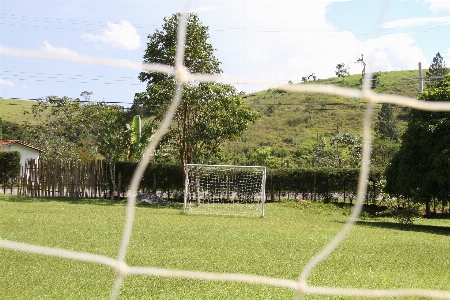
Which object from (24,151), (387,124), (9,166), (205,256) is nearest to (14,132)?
(24,151)

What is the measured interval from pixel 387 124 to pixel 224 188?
23481 mm

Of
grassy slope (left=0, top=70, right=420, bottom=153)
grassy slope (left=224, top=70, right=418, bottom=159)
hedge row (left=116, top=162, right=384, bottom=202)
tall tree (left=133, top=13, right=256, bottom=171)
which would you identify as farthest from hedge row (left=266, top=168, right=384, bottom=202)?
grassy slope (left=224, top=70, right=418, bottom=159)

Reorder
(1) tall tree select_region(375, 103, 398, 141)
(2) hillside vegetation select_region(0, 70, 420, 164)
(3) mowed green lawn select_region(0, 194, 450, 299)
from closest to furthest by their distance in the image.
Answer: (3) mowed green lawn select_region(0, 194, 450, 299), (1) tall tree select_region(375, 103, 398, 141), (2) hillside vegetation select_region(0, 70, 420, 164)

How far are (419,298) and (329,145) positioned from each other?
26279 millimetres

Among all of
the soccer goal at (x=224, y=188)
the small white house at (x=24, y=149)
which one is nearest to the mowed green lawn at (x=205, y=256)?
the soccer goal at (x=224, y=188)

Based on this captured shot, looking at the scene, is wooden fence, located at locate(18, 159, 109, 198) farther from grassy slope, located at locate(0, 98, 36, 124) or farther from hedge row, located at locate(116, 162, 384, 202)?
grassy slope, located at locate(0, 98, 36, 124)

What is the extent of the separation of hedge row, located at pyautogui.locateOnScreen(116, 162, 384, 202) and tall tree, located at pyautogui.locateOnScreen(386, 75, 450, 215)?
5808 millimetres

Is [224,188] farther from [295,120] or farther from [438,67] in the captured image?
[438,67]

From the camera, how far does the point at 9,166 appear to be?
73.3 ft

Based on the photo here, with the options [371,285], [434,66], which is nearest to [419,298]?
[371,285]

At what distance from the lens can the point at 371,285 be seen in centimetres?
Answer: 626

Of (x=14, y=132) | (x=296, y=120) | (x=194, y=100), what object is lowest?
(x=194, y=100)

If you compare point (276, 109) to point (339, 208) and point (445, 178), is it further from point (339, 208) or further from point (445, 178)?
point (445, 178)

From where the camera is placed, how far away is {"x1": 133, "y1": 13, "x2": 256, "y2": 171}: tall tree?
1833cm
